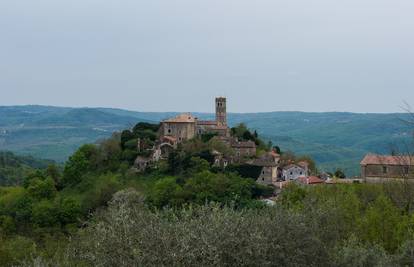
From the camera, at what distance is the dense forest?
15.0m

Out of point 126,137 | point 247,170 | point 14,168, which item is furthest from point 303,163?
point 14,168

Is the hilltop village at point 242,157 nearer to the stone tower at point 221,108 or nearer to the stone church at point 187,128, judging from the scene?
the stone church at point 187,128

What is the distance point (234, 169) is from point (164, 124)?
14.0 m

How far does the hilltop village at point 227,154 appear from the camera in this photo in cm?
6494

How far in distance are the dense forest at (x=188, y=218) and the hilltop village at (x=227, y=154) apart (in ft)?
3.62

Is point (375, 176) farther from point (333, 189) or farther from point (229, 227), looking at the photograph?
point (229, 227)

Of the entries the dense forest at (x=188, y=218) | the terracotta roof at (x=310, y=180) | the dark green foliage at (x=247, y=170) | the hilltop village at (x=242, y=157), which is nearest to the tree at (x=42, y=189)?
the dense forest at (x=188, y=218)

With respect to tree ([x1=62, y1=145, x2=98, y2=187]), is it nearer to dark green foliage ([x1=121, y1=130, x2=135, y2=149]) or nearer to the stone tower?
dark green foliage ([x1=121, y1=130, x2=135, y2=149])

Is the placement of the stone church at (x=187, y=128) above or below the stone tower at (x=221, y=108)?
below

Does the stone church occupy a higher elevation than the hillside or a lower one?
higher

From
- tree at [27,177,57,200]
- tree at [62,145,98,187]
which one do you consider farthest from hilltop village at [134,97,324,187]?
tree at [27,177,57,200]

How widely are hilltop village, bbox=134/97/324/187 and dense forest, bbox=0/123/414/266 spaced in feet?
3.62

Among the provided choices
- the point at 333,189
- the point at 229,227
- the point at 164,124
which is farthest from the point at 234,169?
the point at 229,227

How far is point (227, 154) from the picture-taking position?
67.3 m
